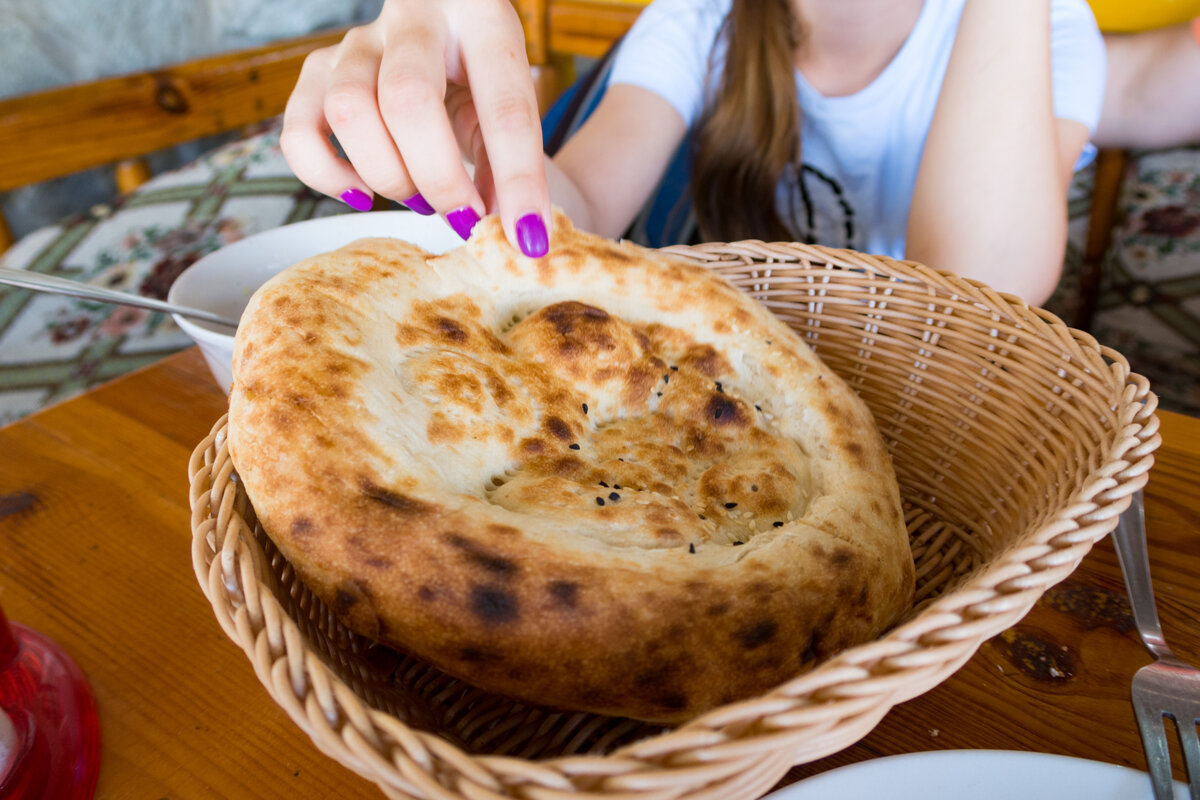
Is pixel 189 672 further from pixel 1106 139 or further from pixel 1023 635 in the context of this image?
pixel 1106 139

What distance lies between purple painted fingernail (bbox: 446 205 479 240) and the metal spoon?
0.30 meters

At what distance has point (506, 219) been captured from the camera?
724mm

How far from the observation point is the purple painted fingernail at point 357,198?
32.2 inches

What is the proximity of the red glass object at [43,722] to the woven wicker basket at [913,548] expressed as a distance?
19 centimetres

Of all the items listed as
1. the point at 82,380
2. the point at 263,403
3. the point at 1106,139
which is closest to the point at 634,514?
the point at 263,403

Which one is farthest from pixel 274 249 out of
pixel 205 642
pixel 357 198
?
pixel 205 642

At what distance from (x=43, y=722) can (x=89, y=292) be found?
0.42 metres

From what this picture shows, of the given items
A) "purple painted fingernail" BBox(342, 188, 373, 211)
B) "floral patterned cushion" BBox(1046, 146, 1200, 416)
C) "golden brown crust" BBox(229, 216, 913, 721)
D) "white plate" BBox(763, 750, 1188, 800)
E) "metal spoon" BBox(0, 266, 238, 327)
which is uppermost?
"purple painted fingernail" BBox(342, 188, 373, 211)

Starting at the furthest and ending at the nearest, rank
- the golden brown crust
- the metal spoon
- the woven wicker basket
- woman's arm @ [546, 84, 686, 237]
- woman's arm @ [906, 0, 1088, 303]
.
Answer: woman's arm @ [546, 84, 686, 237] → woman's arm @ [906, 0, 1088, 303] → the metal spoon → the golden brown crust → the woven wicker basket

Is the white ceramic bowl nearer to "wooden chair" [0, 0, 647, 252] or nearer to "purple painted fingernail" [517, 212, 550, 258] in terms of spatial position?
"purple painted fingernail" [517, 212, 550, 258]

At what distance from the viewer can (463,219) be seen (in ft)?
2.54

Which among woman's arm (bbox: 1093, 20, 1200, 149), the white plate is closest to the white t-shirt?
woman's arm (bbox: 1093, 20, 1200, 149)

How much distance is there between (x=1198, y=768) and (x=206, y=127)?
247 centimetres

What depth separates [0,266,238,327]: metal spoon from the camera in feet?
2.23
